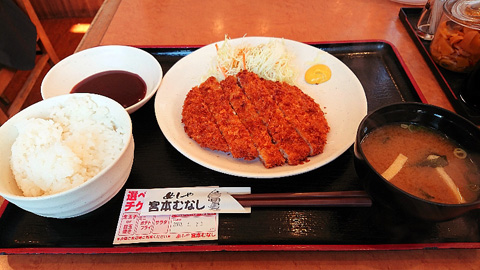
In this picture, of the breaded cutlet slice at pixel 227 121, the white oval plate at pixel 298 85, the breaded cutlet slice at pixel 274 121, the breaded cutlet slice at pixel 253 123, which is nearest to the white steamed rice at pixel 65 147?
the white oval plate at pixel 298 85

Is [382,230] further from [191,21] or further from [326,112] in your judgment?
[191,21]

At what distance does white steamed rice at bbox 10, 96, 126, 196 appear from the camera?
1440mm

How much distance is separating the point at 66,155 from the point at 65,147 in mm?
48

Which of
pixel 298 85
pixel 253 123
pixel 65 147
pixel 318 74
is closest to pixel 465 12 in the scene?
pixel 318 74

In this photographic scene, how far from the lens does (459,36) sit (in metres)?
2.09

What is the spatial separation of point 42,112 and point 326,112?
1.63 m

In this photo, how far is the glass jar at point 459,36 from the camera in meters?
2.02

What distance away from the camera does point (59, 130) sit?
1.59 meters

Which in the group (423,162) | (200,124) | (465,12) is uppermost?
(465,12)

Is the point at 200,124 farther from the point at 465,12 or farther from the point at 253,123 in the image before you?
the point at 465,12

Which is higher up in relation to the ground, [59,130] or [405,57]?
[59,130]

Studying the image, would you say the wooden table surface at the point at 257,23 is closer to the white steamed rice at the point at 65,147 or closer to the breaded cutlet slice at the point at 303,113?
the breaded cutlet slice at the point at 303,113

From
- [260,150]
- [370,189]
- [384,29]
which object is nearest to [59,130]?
[260,150]

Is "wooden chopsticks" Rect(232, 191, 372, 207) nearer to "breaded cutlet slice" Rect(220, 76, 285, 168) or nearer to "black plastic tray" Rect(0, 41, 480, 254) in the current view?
"black plastic tray" Rect(0, 41, 480, 254)
